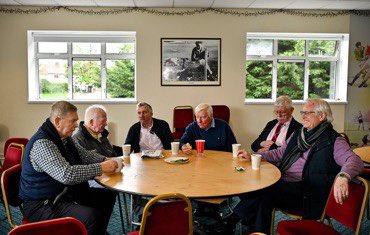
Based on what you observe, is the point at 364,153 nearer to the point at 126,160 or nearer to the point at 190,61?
the point at 126,160

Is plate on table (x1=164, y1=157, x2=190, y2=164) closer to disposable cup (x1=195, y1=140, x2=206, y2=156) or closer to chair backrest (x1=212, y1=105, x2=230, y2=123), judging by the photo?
disposable cup (x1=195, y1=140, x2=206, y2=156)

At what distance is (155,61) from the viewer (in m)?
5.99

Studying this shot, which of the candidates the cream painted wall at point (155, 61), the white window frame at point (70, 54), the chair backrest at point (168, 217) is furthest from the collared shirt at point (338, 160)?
the white window frame at point (70, 54)

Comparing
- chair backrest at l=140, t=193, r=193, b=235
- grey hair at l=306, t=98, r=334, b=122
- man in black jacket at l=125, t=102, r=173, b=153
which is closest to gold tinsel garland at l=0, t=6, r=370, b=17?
man in black jacket at l=125, t=102, r=173, b=153

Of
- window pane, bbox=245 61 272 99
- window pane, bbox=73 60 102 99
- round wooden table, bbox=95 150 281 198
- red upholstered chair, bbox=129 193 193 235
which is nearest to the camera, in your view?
red upholstered chair, bbox=129 193 193 235

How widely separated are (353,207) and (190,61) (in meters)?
4.41

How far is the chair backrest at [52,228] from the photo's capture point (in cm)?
128

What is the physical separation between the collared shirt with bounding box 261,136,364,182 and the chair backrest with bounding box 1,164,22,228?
2055mm

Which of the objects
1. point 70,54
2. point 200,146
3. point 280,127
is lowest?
point 200,146

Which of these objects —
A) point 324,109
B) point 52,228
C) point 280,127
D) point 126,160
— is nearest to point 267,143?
point 280,127

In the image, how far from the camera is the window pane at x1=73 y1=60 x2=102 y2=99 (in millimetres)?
6195

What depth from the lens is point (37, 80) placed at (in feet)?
20.1

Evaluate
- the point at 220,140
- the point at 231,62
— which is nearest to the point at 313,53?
the point at 231,62

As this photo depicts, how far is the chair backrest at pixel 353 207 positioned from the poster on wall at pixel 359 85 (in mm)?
4577
